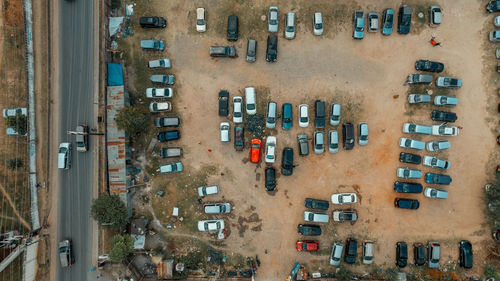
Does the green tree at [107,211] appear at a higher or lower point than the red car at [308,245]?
higher

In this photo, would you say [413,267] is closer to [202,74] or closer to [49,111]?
[202,74]

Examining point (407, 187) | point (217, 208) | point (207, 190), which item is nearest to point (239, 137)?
point (207, 190)

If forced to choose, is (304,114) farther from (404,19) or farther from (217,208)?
(404,19)

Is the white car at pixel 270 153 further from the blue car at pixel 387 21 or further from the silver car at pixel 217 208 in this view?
the blue car at pixel 387 21

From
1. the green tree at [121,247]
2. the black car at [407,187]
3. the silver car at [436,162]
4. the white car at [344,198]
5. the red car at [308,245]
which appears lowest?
the red car at [308,245]

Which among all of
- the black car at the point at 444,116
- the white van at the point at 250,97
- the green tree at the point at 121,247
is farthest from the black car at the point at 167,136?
the black car at the point at 444,116

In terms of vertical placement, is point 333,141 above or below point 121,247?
above

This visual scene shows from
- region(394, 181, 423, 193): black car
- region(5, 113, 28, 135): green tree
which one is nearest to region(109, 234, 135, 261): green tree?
region(5, 113, 28, 135): green tree
